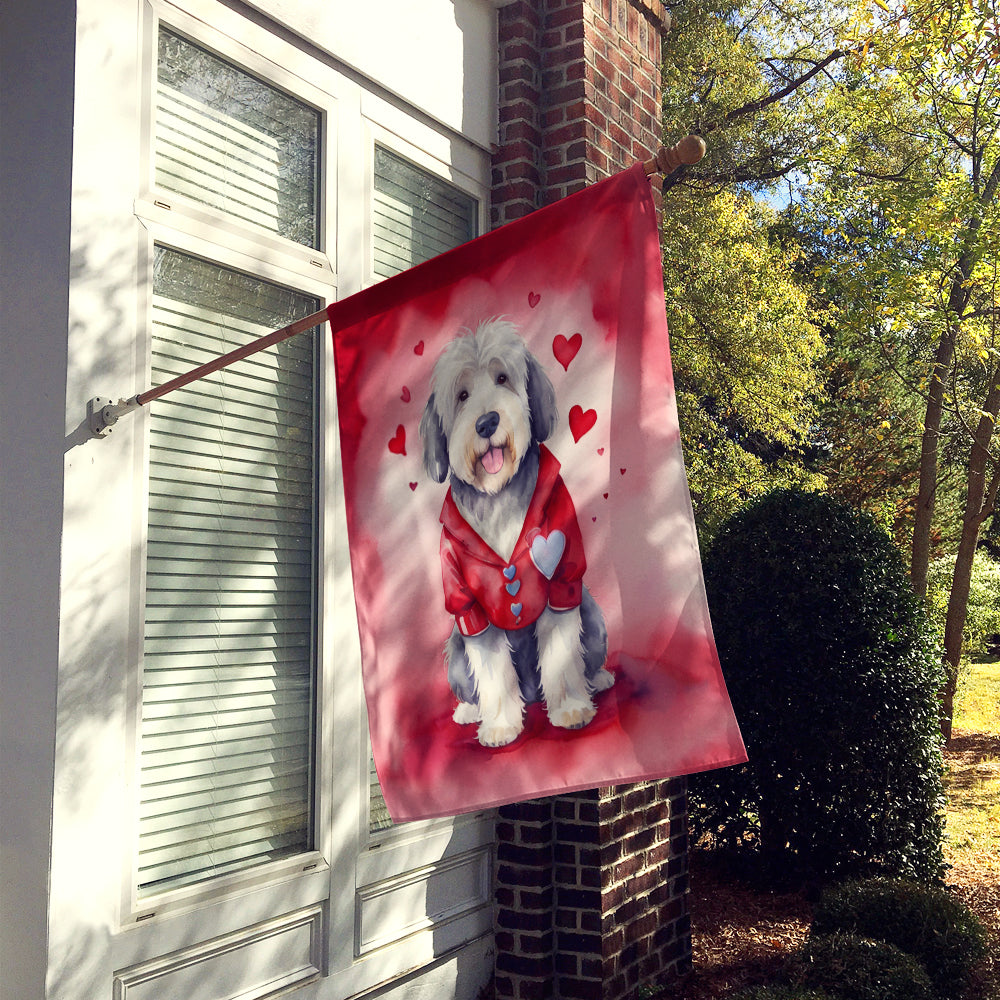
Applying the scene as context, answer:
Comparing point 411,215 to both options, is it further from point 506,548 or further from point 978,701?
point 978,701

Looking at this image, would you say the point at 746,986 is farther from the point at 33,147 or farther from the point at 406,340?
the point at 33,147

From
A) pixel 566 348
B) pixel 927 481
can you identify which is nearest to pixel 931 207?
pixel 927 481

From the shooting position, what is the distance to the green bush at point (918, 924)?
4574 millimetres

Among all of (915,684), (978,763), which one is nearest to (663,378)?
(915,684)

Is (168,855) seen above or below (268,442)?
below

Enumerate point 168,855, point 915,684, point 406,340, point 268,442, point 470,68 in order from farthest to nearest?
point 915,684 → point 470,68 → point 268,442 → point 168,855 → point 406,340

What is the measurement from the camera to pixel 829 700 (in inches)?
235

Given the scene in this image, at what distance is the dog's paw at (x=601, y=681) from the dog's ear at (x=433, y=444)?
0.62m

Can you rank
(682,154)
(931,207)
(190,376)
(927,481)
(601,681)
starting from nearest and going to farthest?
(682,154) < (601,681) < (190,376) < (931,207) < (927,481)

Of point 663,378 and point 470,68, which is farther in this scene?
point 470,68

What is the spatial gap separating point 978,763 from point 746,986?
7.63 metres

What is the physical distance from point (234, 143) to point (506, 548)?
196cm

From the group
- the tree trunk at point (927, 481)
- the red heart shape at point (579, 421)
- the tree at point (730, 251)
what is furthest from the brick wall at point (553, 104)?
the tree trunk at point (927, 481)

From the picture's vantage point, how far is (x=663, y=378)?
7.88 ft
